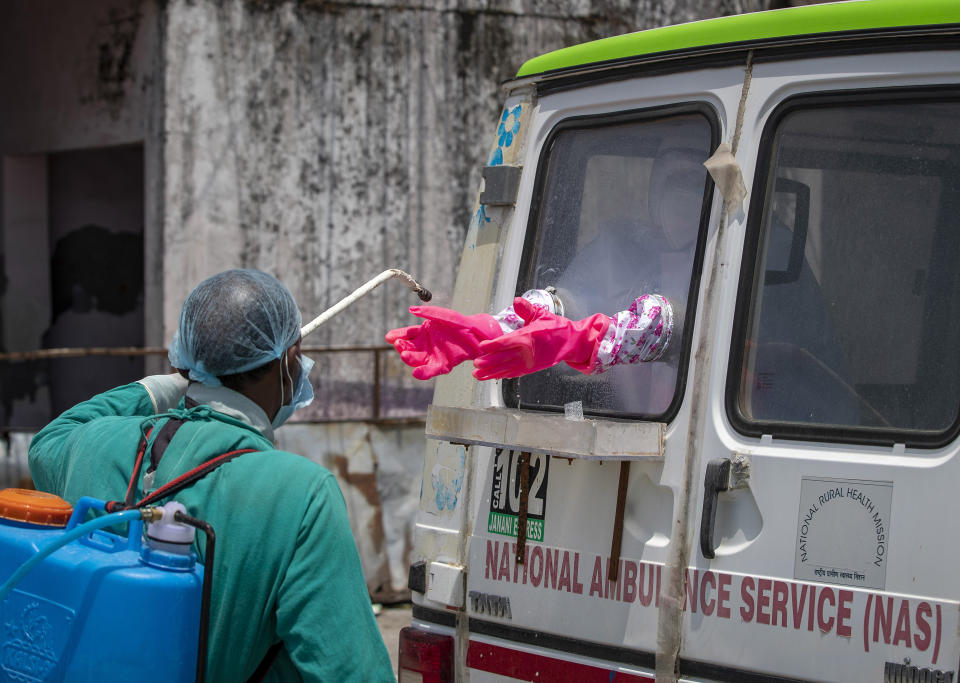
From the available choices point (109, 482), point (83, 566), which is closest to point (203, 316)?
point (109, 482)

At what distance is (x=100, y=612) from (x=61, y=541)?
0.12 meters

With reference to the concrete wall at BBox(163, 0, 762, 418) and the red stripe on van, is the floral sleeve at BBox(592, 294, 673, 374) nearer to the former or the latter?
the red stripe on van

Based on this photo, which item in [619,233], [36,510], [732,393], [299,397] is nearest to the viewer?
[36,510]

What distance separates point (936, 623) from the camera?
6.77 feet

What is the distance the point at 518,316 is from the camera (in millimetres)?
A: 2600

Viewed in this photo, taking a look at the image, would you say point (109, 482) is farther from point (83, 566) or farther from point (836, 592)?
point (836, 592)

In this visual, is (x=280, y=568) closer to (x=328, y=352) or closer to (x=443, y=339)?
(x=443, y=339)

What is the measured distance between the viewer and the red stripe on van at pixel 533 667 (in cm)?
247

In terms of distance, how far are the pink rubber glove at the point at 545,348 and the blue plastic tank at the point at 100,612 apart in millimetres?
878

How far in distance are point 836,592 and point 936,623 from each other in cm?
19

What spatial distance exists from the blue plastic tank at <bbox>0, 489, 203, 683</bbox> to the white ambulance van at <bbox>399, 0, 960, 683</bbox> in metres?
0.93

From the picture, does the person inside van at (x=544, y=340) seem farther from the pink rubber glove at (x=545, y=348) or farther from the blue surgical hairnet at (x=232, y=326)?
the blue surgical hairnet at (x=232, y=326)

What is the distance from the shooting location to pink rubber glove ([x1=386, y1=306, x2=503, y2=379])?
2512mm

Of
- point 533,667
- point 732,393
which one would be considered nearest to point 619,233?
point 732,393
